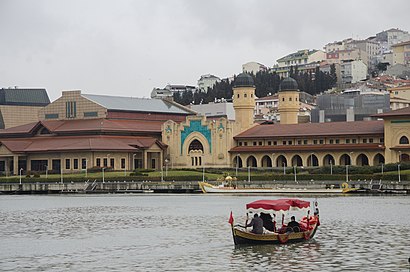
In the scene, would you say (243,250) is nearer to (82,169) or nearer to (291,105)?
(82,169)

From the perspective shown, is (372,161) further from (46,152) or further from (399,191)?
(46,152)

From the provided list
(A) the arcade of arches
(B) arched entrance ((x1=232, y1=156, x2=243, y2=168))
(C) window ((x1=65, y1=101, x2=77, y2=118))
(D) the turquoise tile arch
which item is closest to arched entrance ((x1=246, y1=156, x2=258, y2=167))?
(A) the arcade of arches

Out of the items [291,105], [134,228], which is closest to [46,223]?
[134,228]

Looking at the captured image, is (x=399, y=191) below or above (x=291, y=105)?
below

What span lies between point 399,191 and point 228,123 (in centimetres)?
5377

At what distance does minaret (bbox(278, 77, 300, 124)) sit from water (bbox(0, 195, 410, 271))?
81337 millimetres

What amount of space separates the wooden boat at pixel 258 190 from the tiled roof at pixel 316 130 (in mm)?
29026

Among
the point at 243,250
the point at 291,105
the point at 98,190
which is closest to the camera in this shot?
the point at 243,250

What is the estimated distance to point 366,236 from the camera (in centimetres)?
5966

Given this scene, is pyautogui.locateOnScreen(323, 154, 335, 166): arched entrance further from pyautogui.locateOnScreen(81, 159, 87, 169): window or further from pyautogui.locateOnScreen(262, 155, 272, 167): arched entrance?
pyautogui.locateOnScreen(81, 159, 87, 169): window

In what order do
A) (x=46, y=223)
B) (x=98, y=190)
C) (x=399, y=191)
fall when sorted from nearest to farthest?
(x=46, y=223), (x=399, y=191), (x=98, y=190)

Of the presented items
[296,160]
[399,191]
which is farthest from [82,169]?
[399,191]

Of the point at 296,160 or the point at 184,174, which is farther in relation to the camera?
the point at 296,160

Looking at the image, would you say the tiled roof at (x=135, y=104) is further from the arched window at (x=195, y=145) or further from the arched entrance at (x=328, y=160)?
the arched entrance at (x=328, y=160)
